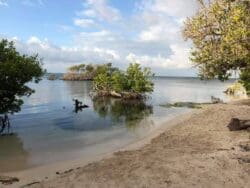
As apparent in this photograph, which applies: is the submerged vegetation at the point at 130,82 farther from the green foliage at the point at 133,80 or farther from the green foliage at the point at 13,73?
the green foliage at the point at 13,73

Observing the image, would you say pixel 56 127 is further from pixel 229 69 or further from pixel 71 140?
pixel 229 69

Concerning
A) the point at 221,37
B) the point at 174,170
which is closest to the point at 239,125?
the point at 221,37

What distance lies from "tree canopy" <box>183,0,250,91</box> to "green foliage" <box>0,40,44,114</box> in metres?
13.7

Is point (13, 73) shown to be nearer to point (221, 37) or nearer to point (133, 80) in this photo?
point (221, 37)

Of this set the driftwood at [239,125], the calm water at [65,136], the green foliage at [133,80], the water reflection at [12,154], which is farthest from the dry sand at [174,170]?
the green foliage at [133,80]

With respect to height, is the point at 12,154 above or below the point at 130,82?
below

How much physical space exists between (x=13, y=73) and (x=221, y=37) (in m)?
16.2

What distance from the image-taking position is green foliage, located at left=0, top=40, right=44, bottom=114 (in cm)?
2634

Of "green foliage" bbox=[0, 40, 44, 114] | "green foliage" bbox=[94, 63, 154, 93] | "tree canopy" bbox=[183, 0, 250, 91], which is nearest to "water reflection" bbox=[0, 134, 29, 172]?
"green foliage" bbox=[0, 40, 44, 114]

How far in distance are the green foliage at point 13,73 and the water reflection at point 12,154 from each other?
2.67 metres

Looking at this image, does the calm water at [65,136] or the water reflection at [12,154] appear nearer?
the water reflection at [12,154]

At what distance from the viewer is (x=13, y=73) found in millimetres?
26422

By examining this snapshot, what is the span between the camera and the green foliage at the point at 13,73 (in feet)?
86.4

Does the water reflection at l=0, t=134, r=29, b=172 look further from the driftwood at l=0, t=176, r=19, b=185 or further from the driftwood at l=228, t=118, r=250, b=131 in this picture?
the driftwood at l=228, t=118, r=250, b=131
